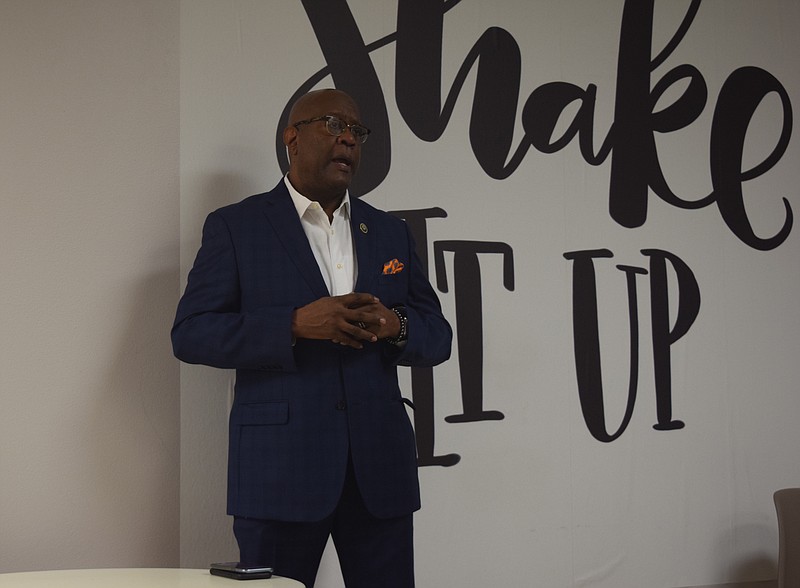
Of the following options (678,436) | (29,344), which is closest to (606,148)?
(678,436)

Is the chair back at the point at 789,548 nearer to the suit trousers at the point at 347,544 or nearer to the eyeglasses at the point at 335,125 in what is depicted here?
the suit trousers at the point at 347,544

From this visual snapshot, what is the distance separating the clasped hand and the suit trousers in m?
0.31

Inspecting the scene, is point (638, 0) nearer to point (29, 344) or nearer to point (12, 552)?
point (29, 344)

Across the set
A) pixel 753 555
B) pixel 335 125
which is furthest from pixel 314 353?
pixel 753 555

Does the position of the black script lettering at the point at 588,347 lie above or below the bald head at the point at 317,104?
below

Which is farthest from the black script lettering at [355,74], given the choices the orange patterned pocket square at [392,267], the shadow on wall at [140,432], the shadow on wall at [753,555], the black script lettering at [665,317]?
the shadow on wall at [753,555]

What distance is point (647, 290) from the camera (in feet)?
10.3

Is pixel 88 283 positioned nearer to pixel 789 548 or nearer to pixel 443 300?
pixel 443 300

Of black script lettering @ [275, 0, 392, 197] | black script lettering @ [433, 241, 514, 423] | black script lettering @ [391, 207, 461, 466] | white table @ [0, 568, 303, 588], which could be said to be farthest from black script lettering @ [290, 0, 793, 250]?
white table @ [0, 568, 303, 588]

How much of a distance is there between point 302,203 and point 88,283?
66 cm

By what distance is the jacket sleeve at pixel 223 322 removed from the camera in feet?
6.92

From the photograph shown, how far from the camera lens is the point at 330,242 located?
2.34m

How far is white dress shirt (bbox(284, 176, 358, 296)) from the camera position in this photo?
7.56 ft

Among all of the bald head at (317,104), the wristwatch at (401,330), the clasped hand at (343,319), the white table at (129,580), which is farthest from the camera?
the bald head at (317,104)
